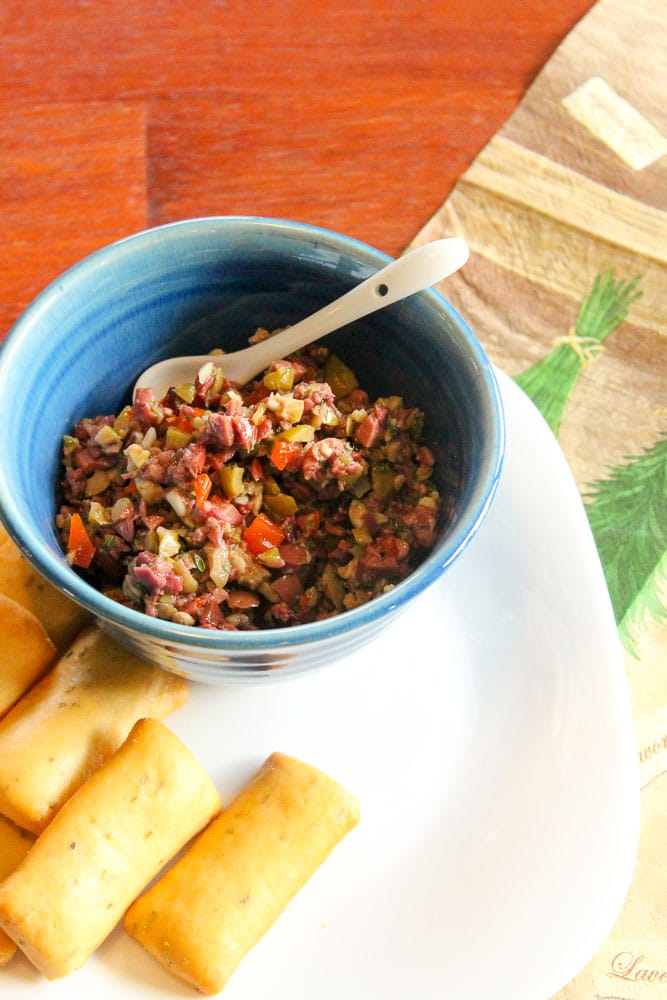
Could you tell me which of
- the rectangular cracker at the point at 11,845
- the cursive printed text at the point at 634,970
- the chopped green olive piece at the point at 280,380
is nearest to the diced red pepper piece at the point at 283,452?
the chopped green olive piece at the point at 280,380

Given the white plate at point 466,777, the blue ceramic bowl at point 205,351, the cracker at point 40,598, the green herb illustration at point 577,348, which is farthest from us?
the green herb illustration at point 577,348

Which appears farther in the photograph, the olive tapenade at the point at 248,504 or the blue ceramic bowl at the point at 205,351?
the olive tapenade at the point at 248,504

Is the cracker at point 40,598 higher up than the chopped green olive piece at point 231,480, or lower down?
lower down

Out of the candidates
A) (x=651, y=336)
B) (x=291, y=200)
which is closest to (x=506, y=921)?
(x=651, y=336)

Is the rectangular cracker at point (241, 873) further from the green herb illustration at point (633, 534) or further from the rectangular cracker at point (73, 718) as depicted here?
the green herb illustration at point (633, 534)

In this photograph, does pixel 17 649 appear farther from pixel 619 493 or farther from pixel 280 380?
pixel 619 493

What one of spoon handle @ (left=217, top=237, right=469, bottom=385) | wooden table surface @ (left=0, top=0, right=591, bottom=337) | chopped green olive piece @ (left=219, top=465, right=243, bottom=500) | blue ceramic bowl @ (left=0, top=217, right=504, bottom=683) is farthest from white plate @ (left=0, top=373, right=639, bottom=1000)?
wooden table surface @ (left=0, top=0, right=591, bottom=337)

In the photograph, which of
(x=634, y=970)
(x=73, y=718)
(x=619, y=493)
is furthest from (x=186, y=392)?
(x=634, y=970)
